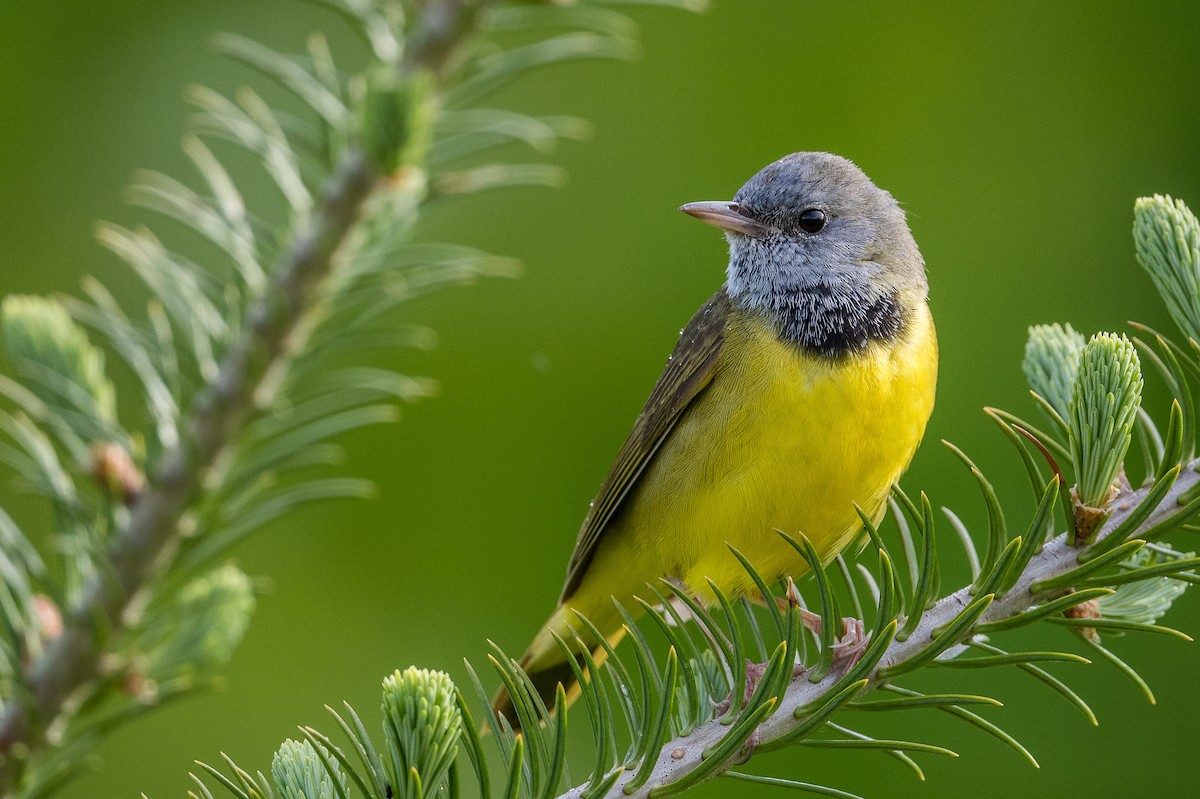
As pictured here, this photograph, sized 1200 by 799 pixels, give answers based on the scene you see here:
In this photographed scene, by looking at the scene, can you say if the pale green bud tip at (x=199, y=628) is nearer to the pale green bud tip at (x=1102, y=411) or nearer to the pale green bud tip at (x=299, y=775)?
the pale green bud tip at (x=299, y=775)

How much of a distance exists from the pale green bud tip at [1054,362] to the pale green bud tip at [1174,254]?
251mm

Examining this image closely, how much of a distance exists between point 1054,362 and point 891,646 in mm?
584

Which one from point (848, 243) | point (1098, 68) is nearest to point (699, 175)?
point (848, 243)

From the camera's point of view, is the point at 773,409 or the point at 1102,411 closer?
the point at 1102,411

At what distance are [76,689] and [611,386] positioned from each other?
107 inches

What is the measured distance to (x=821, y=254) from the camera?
363 cm

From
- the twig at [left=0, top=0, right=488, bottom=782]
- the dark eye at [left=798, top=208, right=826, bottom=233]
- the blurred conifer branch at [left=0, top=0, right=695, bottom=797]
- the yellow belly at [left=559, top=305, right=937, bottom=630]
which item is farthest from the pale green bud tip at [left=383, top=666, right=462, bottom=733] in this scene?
the dark eye at [left=798, top=208, right=826, bottom=233]

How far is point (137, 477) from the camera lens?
6.61 feet

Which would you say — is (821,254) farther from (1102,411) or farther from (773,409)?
(1102,411)

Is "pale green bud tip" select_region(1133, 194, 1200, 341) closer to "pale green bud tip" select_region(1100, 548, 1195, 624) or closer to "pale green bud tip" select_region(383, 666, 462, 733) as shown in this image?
"pale green bud tip" select_region(1100, 548, 1195, 624)

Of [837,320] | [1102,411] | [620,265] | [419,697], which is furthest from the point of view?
[620,265]

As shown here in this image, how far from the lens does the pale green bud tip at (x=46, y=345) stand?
198 centimetres

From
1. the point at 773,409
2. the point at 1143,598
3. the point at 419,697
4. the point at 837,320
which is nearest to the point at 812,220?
the point at 837,320

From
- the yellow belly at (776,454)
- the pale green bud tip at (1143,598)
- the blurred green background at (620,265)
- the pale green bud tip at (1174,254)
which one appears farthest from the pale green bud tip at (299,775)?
the blurred green background at (620,265)
